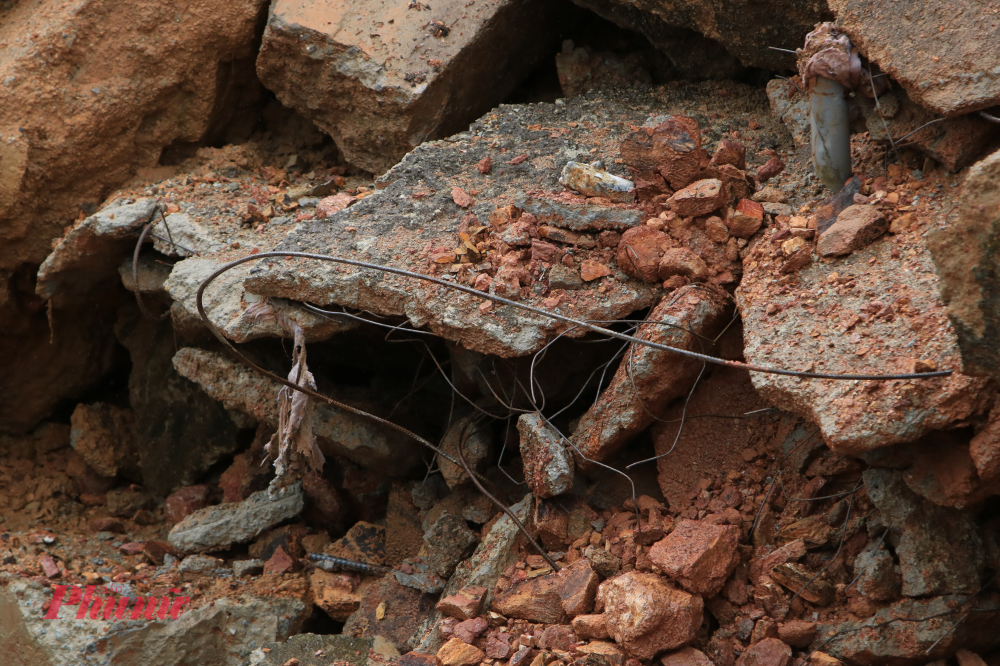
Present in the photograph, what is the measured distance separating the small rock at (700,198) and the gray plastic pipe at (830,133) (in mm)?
326

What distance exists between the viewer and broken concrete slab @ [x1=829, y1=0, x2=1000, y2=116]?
235cm

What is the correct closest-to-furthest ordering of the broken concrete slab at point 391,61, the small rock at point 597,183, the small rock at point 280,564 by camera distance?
the small rock at point 597,183, the broken concrete slab at point 391,61, the small rock at point 280,564

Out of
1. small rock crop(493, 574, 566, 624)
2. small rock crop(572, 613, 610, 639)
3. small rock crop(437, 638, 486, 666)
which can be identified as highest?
small rock crop(572, 613, 610, 639)

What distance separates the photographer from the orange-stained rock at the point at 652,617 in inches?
97.5

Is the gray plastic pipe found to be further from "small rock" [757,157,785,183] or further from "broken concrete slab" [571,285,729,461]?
"broken concrete slab" [571,285,729,461]

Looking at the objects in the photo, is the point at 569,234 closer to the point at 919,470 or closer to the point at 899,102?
the point at 899,102

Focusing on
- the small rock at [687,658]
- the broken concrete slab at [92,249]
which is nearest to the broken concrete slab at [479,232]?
the small rock at [687,658]

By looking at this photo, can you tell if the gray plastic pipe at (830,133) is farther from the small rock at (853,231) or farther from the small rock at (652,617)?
the small rock at (652,617)

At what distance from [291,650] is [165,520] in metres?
1.98

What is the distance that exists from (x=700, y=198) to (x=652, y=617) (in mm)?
1405

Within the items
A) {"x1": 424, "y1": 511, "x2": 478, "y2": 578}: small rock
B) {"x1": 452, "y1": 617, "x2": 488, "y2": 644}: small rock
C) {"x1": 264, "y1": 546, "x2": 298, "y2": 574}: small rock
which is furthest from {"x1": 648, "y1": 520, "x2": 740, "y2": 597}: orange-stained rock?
{"x1": 264, "y1": 546, "x2": 298, "y2": 574}: small rock

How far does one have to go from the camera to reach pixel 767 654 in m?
2.47

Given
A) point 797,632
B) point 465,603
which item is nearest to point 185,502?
point 465,603

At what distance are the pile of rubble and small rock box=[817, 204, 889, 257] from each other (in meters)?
0.01
